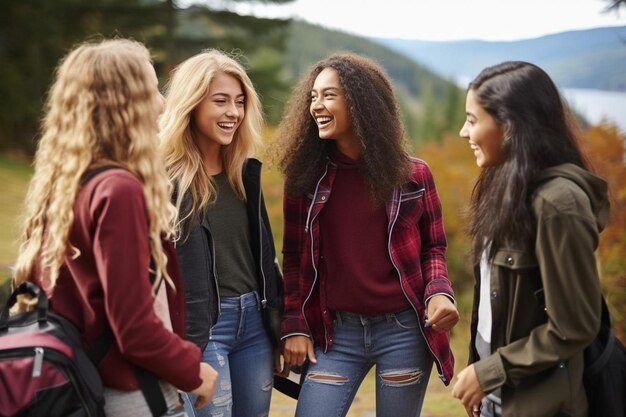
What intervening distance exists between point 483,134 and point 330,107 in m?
0.80

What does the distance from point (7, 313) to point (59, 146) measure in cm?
48

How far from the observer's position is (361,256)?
296 centimetres

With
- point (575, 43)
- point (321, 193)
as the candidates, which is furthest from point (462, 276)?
point (321, 193)

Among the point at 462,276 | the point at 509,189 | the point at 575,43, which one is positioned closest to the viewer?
the point at 509,189

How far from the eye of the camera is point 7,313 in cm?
210

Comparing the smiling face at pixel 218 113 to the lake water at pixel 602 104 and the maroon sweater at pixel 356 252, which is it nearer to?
the maroon sweater at pixel 356 252

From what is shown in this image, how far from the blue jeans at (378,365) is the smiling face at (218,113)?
85cm

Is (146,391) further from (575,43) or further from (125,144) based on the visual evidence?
(575,43)

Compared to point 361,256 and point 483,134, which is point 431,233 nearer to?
point 361,256

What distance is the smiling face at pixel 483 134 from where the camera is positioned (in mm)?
2350

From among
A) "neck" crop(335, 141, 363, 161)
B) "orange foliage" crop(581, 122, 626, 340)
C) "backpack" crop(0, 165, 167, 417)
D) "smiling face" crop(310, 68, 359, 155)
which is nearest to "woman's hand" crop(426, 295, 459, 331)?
"neck" crop(335, 141, 363, 161)

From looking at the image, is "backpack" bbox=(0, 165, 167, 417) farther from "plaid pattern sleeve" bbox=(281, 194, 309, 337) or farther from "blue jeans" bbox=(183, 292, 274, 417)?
"plaid pattern sleeve" bbox=(281, 194, 309, 337)

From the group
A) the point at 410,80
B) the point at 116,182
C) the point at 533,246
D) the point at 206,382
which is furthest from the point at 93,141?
the point at 410,80

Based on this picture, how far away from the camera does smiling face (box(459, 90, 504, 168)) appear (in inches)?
92.5
